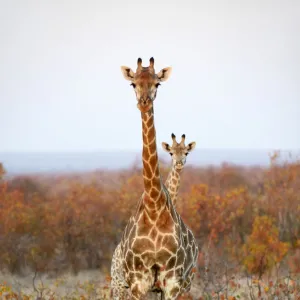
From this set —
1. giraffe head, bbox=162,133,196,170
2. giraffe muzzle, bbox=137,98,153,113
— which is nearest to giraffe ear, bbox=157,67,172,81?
giraffe muzzle, bbox=137,98,153,113

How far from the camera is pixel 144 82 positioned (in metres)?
6.41

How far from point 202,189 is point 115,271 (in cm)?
2178

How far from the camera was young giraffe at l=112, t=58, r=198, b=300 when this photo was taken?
6820mm

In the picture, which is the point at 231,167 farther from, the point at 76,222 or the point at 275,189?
the point at 76,222

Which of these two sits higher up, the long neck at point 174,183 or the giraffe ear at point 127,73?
the giraffe ear at point 127,73

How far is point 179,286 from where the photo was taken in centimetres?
705

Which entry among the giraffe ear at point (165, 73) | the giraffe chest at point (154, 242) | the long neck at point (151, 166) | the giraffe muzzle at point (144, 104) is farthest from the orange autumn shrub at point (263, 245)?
the giraffe muzzle at point (144, 104)

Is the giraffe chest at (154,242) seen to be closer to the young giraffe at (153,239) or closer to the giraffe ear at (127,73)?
the young giraffe at (153,239)

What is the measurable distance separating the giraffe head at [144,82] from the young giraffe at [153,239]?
0.04ft

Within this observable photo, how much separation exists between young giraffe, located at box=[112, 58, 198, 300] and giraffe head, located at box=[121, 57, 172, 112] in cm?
1

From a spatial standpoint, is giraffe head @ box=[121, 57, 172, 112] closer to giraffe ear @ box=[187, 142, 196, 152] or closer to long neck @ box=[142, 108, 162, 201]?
long neck @ box=[142, 108, 162, 201]

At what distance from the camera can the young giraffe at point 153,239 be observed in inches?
269

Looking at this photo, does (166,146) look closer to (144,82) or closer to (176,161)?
(176,161)

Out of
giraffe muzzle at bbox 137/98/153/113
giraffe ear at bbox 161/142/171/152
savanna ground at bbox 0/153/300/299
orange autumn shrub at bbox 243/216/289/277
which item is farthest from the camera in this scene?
savanna ground at bbox 0/153/300/299
